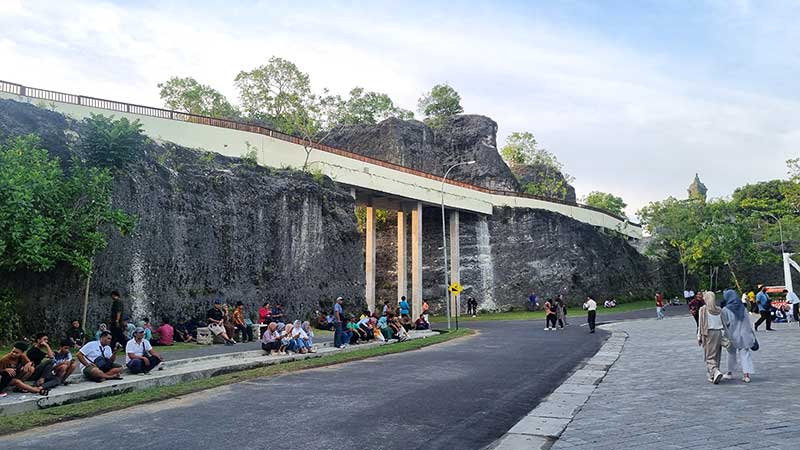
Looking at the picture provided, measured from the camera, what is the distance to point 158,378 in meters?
12.7

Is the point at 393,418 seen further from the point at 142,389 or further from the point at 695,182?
the point at 695,182

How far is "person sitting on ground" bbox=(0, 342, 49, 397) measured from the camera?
1061 cm

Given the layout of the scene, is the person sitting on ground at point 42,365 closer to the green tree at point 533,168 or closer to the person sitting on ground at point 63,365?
→ the person sitting on ground at point 63,365

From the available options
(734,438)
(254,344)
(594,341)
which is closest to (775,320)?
(594,341)

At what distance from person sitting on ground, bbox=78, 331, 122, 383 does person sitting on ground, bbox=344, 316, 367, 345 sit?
31.2 feet

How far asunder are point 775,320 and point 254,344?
25471mm

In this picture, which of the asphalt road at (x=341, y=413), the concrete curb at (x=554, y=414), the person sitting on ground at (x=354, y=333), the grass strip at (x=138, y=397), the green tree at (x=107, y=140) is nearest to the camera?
the concrete curb at (x=554, y=414)

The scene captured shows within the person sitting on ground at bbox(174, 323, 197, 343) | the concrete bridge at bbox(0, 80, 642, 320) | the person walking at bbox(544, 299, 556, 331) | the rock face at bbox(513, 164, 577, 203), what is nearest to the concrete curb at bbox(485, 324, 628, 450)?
the person sitting on ground at bbox(174, 323, 197, 343)

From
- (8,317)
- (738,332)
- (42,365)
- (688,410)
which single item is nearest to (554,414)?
(688,410)

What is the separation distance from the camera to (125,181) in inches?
876

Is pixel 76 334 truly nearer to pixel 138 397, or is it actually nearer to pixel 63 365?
pixel 63 365

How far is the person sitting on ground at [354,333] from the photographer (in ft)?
71.7

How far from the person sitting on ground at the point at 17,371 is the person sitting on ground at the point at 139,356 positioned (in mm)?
2201

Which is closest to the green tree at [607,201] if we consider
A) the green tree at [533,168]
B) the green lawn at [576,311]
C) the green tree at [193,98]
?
the green tree at [533,168]
